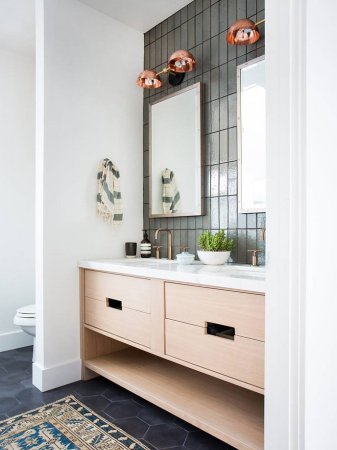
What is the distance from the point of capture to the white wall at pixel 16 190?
313cm

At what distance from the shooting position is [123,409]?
2021 millimetres

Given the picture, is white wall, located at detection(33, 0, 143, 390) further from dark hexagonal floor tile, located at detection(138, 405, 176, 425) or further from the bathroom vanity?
A: dark hexagonal floor tile, located at detection(138, 405, 176, 425)

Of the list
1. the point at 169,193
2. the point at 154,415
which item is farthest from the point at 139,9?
the point at 154,415

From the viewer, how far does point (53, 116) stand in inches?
92.0

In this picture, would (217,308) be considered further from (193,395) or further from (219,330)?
(193,395)

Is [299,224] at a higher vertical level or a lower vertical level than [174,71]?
lower

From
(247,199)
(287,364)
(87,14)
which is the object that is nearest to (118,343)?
(247,199)

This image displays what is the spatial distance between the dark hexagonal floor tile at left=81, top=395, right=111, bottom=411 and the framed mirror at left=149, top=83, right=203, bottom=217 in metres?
1.29

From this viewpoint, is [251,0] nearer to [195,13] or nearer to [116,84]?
[195,13]

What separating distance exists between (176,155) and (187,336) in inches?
53.3

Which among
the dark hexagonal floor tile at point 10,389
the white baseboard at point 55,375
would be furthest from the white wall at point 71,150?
the dark hexagonal floor tile at point 10,389

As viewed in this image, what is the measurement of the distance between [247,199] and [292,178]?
1109 millimetres

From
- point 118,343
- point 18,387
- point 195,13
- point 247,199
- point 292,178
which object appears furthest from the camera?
point 118,343

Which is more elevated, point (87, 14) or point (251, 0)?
point (87, 14)
